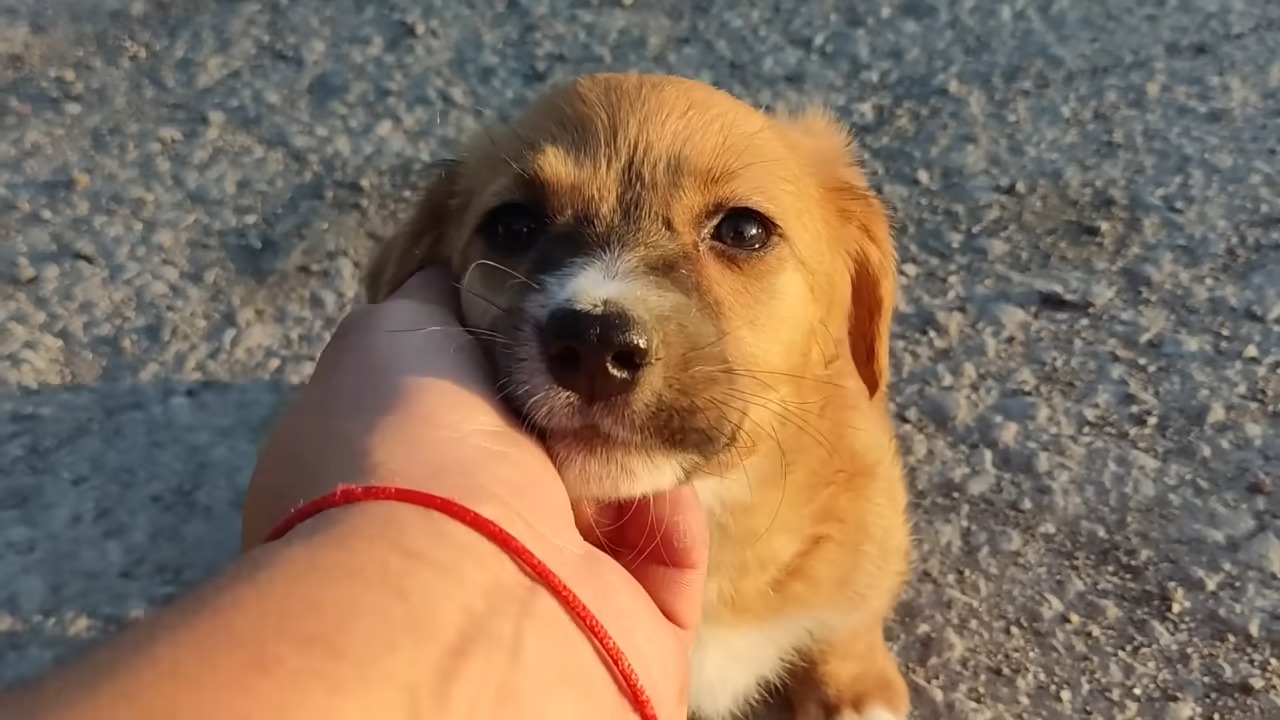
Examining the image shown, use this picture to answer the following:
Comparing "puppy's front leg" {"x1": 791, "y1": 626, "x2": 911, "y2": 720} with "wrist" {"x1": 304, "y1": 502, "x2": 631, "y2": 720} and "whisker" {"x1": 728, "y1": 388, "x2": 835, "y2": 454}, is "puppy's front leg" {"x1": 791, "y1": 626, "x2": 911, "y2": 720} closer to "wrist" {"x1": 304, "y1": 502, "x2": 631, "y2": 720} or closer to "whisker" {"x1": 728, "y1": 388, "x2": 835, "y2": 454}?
"whisker" {"x1": 728, "y1": 388, "x2": 835, "y2": 454}

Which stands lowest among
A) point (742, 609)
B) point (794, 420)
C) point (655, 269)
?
point (742, 609)

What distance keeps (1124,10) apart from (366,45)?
7.35 ft

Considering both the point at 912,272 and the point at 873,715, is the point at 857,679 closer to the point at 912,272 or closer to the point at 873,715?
the point at 873,715

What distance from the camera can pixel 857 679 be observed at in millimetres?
1858

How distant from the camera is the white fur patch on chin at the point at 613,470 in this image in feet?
4.42

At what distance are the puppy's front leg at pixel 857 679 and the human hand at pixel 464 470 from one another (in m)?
0.40

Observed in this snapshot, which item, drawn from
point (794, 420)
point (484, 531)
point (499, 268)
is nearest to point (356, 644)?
point (484, 531)

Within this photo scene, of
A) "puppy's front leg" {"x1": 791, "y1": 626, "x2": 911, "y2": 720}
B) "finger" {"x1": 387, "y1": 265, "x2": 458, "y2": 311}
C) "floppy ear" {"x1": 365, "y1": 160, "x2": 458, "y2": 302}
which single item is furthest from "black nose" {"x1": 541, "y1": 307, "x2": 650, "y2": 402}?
"puppy's front leg" {"x1": 791, "y1": 626, "x2": 911, "y2": 720}

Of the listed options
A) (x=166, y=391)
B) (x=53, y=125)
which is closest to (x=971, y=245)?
(x=166, y=391)

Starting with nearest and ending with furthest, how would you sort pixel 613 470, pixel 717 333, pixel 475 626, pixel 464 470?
pixel 475 626
pixel 464 470
pixel 613 470
pixel 717 333

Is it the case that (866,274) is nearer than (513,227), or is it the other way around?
(513,227)

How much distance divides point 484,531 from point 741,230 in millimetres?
704

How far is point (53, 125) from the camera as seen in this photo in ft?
10.1

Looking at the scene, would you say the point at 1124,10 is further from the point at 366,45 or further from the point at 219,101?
the point at 219,101
